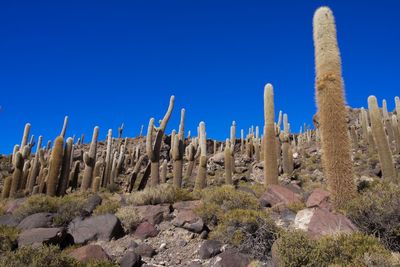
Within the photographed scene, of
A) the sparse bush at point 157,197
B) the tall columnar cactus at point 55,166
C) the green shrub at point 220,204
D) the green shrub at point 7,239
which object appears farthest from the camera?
the tall columnar cactus at point 55,166

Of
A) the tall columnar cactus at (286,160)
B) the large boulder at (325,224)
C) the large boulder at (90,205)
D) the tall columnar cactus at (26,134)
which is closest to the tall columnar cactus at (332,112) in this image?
the large boulder at (325,224)

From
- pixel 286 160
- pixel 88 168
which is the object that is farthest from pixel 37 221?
pixel 286 160

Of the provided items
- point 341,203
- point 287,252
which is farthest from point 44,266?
point 341,203

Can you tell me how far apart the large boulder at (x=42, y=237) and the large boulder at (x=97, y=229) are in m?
0.51

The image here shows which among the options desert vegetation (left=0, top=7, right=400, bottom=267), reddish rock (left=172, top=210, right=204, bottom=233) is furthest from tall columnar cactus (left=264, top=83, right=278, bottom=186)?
reddish rock (left=172, top=210, right=204, bottom=233)

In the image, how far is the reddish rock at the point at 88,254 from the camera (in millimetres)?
6398

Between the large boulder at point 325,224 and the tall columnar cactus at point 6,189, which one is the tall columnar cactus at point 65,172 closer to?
the tall columnar cactus at point 6,189

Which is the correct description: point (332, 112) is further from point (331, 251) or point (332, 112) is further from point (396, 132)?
point (396, 132)

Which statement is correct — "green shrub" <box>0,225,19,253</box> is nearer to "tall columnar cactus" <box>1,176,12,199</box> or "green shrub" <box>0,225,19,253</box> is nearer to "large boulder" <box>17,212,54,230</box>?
"large boulder" <box>17,212,54,230</box>

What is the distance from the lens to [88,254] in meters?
6.49

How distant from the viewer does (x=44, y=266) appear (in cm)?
562

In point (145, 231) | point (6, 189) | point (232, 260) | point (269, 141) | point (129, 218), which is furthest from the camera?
point (6, 189)

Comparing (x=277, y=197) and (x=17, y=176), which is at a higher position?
(x=17, y=176)

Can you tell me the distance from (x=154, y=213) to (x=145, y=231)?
2.94 feet
